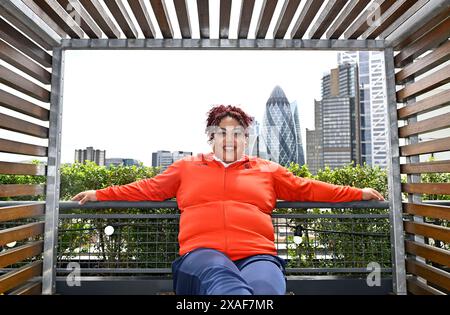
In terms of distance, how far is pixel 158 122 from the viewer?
10.0ft

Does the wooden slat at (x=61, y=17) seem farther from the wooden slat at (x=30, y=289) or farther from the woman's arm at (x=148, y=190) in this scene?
the wooden slat at (x=30, y=289)

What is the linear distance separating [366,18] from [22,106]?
2.47m

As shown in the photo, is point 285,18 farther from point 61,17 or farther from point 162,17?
point 61,17

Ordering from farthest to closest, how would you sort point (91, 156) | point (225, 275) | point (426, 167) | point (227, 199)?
point (91, 156) → point (426, 167) → point (227, 199) → point (225, 275)

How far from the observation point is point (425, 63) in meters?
2.30

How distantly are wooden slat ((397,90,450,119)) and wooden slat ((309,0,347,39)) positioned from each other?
86cm

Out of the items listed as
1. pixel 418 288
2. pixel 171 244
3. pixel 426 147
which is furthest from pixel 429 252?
pixel 171 244

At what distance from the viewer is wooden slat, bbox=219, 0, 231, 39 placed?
7.04 feet

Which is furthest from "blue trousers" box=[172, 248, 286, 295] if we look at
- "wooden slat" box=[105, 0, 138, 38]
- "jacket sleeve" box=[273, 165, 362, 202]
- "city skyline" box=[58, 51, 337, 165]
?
"wooden slat" box=[105, 0, 138, 38]

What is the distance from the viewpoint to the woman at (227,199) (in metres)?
1.73

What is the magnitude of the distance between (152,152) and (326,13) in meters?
1.93

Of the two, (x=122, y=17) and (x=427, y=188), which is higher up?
(x=122, y=17)
